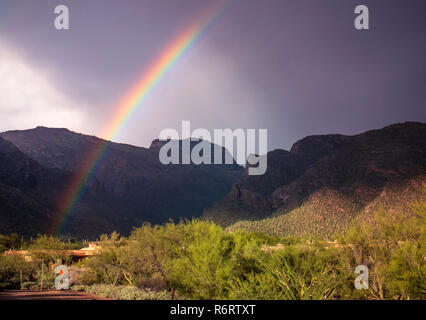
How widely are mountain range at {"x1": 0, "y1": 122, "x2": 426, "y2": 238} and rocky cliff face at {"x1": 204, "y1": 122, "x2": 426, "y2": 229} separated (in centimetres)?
23

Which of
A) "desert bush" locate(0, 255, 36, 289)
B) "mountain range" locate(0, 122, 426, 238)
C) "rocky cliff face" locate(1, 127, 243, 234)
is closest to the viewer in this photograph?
"desert bush" locate(0, 255, 36, 289)

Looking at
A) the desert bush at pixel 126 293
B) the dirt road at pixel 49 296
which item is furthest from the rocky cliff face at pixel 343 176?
the dirt road at pixel 49 296

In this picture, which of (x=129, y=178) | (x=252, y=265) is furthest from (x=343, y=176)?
(x=129, y=178)

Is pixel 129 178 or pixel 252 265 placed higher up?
pixel 129 178

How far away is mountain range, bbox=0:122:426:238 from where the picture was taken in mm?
72688

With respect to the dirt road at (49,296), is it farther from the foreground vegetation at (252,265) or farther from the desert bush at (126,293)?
the foreground vegetation at (252,265)

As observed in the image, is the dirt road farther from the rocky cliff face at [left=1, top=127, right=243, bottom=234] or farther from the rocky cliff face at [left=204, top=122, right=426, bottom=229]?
the rocky cliff face at [left=1, top=127, right=243, bottom=234]

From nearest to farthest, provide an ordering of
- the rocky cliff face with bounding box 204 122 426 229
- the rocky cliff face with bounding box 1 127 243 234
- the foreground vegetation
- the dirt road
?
the foreground vegetation
the dirt road
the rocky cliff face with bounding box 204 122 426 229
the rocky cliff face with bounding box 1 127 243 234

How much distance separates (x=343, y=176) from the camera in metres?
86.8

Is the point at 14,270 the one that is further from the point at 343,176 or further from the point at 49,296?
the point at 343,176

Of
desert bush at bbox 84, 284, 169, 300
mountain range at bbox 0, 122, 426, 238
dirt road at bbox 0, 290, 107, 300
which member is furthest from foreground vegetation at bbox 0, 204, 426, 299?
mountain range at bbox 0, 122, 426, 238

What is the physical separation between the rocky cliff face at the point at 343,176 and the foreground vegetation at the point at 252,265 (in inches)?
2186

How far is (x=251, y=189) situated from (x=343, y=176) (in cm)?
3586

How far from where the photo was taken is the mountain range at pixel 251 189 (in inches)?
2862
